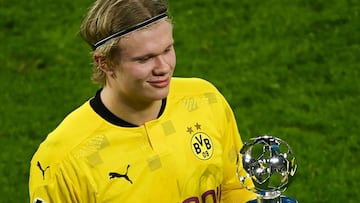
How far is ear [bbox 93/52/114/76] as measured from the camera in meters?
3.10

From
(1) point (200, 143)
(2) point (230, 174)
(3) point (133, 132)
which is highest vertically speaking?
(3) point (133, 132)

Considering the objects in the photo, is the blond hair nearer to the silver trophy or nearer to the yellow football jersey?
the yellow football jersey

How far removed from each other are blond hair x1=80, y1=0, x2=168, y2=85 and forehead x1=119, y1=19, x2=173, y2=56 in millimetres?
27

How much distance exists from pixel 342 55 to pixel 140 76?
14.7ft

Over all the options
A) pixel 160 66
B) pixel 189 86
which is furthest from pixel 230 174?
pixel 160 66

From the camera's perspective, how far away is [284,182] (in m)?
2.64

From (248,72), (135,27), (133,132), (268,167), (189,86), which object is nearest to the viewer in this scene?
(268,167)

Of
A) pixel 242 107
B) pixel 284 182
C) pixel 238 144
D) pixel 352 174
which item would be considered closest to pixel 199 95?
pixel 238 144

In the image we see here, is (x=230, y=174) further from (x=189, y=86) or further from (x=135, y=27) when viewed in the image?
(x=135, y=27)

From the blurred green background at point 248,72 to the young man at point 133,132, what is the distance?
2516 millimetres

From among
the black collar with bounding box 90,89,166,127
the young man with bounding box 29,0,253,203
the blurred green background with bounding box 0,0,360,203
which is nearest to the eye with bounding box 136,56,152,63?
the young man with bounding box 29,0,253,203

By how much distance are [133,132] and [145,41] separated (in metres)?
0.37

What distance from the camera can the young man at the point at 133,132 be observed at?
299 centimetres

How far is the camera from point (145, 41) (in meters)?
2.98
